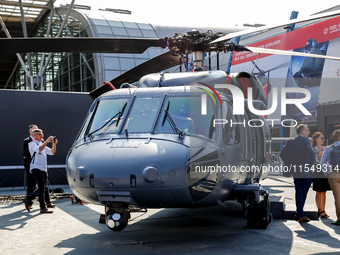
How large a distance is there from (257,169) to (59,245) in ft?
12.3

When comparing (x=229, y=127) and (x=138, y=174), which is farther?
(x=229, y=127)

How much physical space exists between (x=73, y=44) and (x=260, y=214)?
4152mm

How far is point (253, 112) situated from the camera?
741cm

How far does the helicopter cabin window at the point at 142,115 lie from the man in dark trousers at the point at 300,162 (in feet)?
8.85

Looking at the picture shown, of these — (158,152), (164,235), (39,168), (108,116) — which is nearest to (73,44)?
(108,116)

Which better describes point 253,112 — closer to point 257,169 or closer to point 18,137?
point 257,169

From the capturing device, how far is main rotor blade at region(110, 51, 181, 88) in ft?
27.2

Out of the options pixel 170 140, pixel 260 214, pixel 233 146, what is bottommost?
pixel 260 214

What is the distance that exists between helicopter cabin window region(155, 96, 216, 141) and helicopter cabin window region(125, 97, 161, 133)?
142 millimetres

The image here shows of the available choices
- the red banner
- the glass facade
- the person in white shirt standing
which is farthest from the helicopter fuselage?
the glass facade

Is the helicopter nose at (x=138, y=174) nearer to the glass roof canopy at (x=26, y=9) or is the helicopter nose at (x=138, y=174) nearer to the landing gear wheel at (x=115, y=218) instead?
the landing gear wheel at (x=115, y=218)

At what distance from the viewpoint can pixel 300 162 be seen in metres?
7.16

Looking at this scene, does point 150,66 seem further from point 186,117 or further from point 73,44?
point 186,117

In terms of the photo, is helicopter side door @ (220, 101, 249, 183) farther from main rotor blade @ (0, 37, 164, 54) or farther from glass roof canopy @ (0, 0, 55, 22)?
glass roof canopy @ (0, 0, 55, 22)
